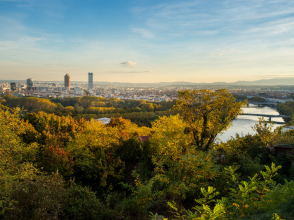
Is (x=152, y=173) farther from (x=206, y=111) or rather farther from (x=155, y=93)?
(x=155, y=93)

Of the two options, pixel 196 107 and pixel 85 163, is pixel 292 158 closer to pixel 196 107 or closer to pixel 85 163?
pixel 196 107

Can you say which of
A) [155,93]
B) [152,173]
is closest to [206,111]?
[152,173]

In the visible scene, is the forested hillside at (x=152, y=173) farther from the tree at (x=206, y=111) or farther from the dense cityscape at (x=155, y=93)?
the dense cityscape at (x=155, y=93)

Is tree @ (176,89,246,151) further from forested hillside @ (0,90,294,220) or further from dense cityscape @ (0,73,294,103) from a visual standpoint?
dense cityscape @ (0,73,294,103)

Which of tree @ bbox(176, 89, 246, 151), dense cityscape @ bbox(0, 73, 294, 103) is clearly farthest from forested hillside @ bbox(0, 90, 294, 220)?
dense cityscape @ bbox(0, 73, 294, 103)

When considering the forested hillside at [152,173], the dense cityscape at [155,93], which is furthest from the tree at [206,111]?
the dense cityscape at [155,93]

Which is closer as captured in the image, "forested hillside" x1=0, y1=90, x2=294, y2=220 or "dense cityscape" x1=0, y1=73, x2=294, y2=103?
"forested hillside" x1=0, y1=90, x2=294, y2=220

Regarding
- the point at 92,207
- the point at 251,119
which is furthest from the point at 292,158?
the point at 251,119
